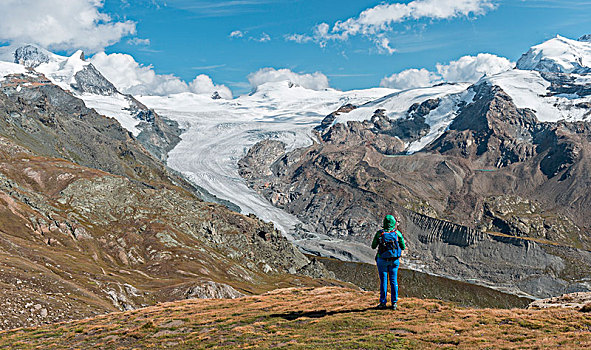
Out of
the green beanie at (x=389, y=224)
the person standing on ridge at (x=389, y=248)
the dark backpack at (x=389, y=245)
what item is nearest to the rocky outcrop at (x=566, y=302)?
the person standing on ridge at (x=389, y=248)

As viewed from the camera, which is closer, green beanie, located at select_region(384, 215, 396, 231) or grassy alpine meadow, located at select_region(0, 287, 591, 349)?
grassy alpine meadow, located at select_region(0, 287, 591, 349)

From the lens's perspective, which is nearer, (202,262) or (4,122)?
(202,262)

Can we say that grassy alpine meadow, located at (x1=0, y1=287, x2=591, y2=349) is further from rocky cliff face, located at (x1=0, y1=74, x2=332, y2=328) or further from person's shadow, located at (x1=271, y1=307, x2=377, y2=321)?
rocky cliff face, located at (x1=0, y1=74, x2=332, y2=328)

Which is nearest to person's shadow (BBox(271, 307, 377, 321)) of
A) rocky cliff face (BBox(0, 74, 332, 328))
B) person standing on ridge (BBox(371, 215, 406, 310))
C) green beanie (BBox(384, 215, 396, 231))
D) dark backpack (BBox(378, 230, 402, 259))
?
person standing on ridge (BBox(371, 215, 406, 310))

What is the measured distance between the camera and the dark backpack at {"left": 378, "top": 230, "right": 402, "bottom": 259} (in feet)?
68.8

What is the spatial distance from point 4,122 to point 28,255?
130241mm

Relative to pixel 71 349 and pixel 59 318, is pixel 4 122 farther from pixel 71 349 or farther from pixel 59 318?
pixel 71 349

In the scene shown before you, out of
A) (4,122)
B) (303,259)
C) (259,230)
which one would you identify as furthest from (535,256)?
(4,122)

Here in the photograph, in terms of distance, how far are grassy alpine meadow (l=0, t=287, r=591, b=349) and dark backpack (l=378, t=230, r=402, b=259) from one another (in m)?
3.22

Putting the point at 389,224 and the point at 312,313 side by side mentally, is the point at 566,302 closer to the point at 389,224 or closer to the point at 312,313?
the point at 389,224

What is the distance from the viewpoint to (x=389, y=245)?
21078 mm

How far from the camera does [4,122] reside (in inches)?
6043

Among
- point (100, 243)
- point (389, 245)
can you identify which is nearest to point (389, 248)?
point (389, 245)

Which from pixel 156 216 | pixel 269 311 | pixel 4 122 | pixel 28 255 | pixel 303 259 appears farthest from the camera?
pixel 303 259
